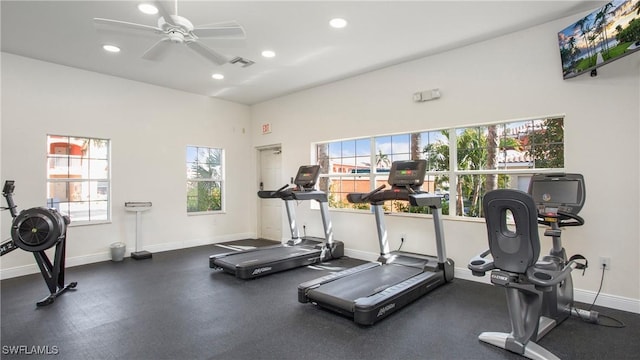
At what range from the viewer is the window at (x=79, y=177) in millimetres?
5254

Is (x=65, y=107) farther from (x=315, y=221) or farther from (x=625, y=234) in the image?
(x=625, y=234)

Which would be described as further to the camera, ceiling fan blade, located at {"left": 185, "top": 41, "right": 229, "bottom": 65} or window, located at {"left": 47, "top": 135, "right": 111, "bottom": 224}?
window, located at {"left": 47, "top": 135, "right": 111, "bottom": 224}

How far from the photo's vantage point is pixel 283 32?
13.4 ft

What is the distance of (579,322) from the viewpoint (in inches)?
123

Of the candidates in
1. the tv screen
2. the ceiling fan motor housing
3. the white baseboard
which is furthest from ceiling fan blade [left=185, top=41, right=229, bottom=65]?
the white baseboard

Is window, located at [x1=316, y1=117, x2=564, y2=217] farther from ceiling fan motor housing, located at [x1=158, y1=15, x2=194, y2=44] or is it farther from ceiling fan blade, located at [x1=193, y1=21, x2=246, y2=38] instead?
ceiling fan motor housing, located at [x1=158, y1=15, x2=194, y2=44]

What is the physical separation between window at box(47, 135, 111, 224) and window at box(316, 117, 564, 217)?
422cm

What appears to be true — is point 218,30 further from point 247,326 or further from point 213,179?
point 213,179

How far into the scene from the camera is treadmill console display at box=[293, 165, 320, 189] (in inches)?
223

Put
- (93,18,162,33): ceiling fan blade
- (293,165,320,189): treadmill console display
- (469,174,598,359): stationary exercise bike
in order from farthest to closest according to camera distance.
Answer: (293,165,320,189): treadmill console display → (93,18,162,33): ceiling fan blade → (469,174,598,359): stationary exercise bike

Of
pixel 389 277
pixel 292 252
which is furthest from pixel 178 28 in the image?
pixel 292 252

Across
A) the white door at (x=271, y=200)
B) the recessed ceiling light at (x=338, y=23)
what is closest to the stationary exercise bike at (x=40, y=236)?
the recessed ceiling light at (x=338, y=23)

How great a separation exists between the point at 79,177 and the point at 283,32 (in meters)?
4.19

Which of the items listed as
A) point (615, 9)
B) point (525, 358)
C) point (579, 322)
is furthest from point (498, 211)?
point (615, 9)
